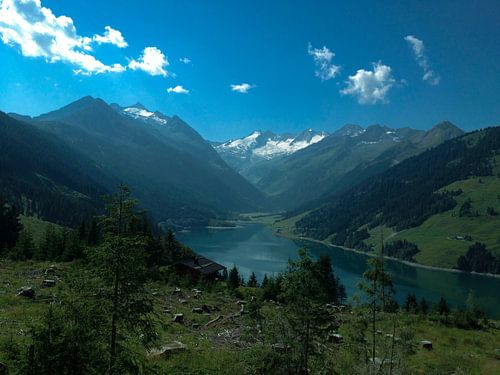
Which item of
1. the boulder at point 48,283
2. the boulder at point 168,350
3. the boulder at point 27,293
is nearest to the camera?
the boulder at point 168,350

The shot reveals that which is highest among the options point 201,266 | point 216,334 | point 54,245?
point 54,245

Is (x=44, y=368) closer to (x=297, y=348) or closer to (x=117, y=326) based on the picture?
(x=117, y=326)

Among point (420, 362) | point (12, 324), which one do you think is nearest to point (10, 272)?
point (12, 324)

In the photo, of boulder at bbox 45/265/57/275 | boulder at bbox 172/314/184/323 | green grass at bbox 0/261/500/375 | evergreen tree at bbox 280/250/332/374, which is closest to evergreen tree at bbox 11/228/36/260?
green grass at bbox 0/261/500/375

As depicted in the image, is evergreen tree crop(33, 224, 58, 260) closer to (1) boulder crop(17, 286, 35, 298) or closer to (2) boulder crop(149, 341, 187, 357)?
(1) boulder crop(17, 286, 35, 298)

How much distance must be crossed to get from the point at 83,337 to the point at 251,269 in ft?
570

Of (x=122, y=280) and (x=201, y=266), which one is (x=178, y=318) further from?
(x=201, y=266)

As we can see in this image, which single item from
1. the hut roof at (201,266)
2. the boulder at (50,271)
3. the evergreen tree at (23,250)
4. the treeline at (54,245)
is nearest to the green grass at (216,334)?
the boulder at (50,271)

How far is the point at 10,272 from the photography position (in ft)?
131

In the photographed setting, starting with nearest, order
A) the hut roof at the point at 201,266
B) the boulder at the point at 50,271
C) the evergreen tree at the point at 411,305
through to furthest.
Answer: the boulder at the point at 50,271 < the evergreen tree at the point at 411,305 < the hut roof at the point at 201,266

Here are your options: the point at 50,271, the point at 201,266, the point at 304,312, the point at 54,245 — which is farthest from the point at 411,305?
the point at 304,312

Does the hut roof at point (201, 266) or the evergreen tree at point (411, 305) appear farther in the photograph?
the hut roof at point (201, 266)

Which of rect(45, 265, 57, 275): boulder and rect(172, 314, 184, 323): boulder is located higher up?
rect(45, 265, 57, 275): boulder

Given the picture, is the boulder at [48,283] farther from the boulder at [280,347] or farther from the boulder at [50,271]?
the boulder at [280,347]
